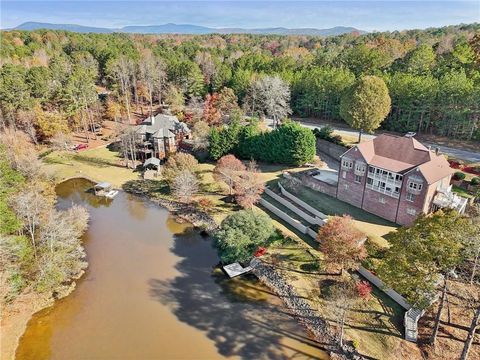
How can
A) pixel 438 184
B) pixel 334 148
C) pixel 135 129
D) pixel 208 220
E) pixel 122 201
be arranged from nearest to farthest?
pixel 438 184 < pixel 208 220 < pixel 122 201 < pixel 334 148 < pixel 135 129

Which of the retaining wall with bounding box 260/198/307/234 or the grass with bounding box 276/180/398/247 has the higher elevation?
the grass with bounding box 276/180/398/247

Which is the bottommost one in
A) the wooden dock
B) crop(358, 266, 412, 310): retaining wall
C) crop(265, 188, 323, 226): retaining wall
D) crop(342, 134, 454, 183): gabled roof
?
the wooden dock

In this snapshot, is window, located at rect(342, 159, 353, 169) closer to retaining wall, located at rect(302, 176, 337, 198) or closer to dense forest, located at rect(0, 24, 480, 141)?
retaining wall, located at rect(302, 176, 337, 198)

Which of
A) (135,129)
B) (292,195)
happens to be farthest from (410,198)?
(135,129)

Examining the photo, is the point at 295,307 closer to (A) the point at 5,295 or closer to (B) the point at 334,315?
(B) the point at 334,315

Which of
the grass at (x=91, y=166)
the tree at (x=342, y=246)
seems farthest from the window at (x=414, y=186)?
the grass at (x=91, y=166)

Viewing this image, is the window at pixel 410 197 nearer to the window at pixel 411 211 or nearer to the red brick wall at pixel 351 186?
the window at pixel 411 211

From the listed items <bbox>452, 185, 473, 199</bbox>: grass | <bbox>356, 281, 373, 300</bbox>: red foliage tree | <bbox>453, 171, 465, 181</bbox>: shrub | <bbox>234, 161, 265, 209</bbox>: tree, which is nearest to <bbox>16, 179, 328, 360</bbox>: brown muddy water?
<bbox>356, 281, 373, 300</bbox>: red foliage tree
